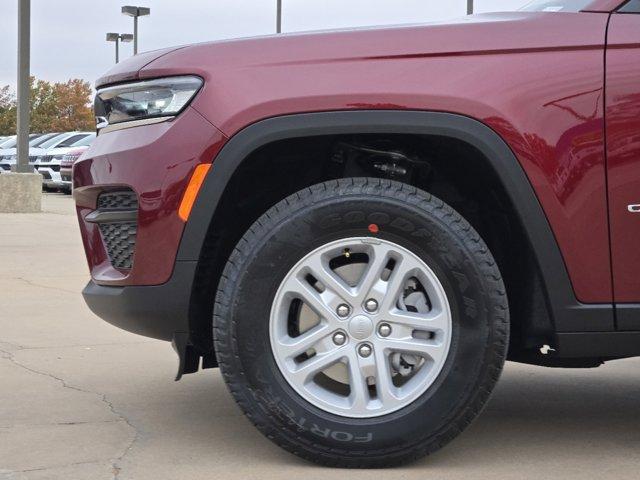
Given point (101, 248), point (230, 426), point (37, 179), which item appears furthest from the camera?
point (37, 179)

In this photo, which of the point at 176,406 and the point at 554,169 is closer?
the point at 554,169

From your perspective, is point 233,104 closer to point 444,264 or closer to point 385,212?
point 385,212

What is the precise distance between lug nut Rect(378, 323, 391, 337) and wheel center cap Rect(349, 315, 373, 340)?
30mm

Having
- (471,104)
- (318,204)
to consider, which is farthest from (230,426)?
(471,104)

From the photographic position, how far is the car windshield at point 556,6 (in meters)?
3.79

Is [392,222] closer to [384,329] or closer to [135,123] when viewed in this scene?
[384,329]

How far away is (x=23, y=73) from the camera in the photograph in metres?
17.6

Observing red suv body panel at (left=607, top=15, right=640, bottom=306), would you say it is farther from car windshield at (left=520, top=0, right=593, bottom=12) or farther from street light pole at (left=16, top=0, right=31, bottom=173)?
street light pole at (left=16, top=0, right=31, bottom=173)

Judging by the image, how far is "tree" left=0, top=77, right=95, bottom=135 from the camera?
227 feet

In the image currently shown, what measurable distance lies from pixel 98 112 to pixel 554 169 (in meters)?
1.63

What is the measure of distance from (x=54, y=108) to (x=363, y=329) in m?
69.0

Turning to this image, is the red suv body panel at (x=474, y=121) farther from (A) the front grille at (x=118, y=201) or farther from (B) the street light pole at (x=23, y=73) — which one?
(B) the street light pole at (x=23, y=73)

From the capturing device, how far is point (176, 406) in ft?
15.4

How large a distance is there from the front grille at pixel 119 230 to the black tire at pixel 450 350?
0.39 metres
